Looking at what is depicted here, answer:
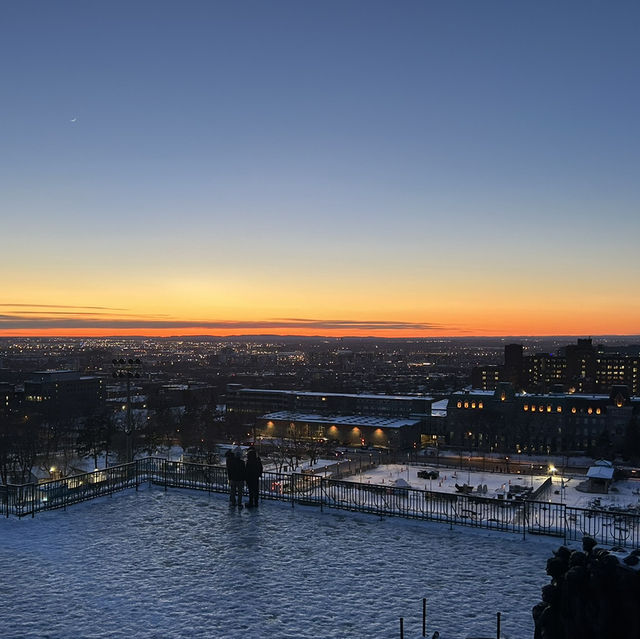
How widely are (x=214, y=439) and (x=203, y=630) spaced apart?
258 feet

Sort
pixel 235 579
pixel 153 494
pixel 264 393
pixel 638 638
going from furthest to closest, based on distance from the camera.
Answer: pixel 264 393, pixel 153 494, pixel 235 579, pixel 638 638

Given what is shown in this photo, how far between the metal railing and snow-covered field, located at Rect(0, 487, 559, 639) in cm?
65

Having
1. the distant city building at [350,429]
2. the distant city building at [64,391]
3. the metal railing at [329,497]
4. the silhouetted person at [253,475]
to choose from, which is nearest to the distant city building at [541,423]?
the distant city building at [350,429]

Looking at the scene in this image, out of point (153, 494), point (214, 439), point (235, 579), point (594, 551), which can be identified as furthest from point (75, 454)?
point (594, 551)

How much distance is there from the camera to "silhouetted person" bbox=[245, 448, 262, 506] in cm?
1870

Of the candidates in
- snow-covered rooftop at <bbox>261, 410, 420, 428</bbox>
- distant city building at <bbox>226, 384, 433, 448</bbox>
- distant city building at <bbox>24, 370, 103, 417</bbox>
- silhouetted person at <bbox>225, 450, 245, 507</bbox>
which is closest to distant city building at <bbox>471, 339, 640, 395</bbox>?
distant city building at <bbox>226, 384, 433, 448</bbox>

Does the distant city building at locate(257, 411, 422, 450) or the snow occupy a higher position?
the snow

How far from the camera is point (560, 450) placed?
92000 millimetres

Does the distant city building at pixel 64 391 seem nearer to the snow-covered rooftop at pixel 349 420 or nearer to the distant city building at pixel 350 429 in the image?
the distant city building at pixel 350 429

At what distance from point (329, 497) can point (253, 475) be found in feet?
Result: 8.13

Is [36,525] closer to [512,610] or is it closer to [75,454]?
[512,610]

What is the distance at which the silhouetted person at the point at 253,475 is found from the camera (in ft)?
61.4

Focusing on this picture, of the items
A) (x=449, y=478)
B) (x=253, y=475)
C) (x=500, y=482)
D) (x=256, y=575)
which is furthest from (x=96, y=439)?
(x=256, y=575)

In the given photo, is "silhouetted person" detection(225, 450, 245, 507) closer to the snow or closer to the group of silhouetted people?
the group of silhouetted people
